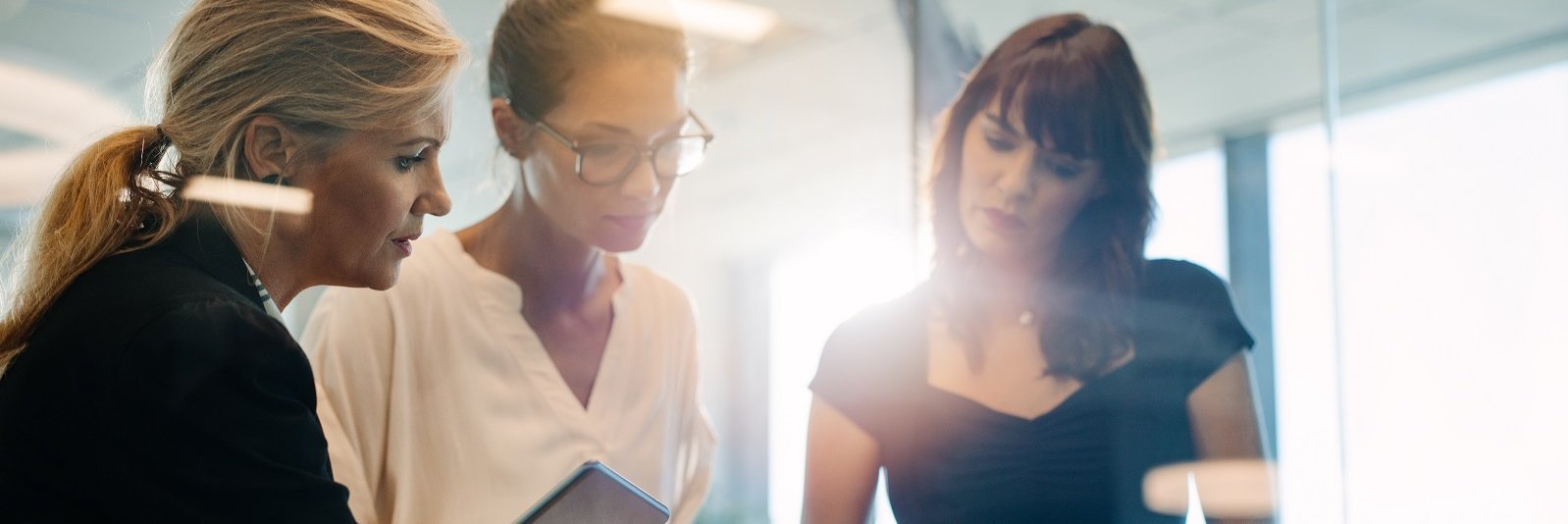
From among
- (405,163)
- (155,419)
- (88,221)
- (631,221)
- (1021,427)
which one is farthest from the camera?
(1021,427)

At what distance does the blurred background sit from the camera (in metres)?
1.66

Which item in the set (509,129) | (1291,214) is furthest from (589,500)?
(1291,214)

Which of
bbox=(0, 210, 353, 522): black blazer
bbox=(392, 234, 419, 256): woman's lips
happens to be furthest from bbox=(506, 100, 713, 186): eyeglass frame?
bbox=(0, 210, 353, 522): black blazer

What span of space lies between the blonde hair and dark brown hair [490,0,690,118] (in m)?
0.27

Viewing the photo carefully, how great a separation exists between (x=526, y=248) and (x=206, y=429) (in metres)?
0.51

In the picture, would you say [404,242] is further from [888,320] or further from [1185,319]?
[1185,319]

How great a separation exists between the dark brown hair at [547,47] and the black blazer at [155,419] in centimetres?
49

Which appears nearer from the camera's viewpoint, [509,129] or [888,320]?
[509,129]

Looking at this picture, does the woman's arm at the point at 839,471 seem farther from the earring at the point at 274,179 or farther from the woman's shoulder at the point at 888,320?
the earring at the point at 274,179

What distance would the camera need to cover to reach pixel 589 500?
3.36 ft

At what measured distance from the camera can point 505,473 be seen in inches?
51.3

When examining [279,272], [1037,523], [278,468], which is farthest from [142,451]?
[1037,523]

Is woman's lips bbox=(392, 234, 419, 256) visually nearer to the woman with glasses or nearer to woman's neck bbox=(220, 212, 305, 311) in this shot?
woman's neck bbox=(220, 212, 305, 311)

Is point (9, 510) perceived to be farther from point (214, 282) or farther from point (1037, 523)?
point (1037, 523)
